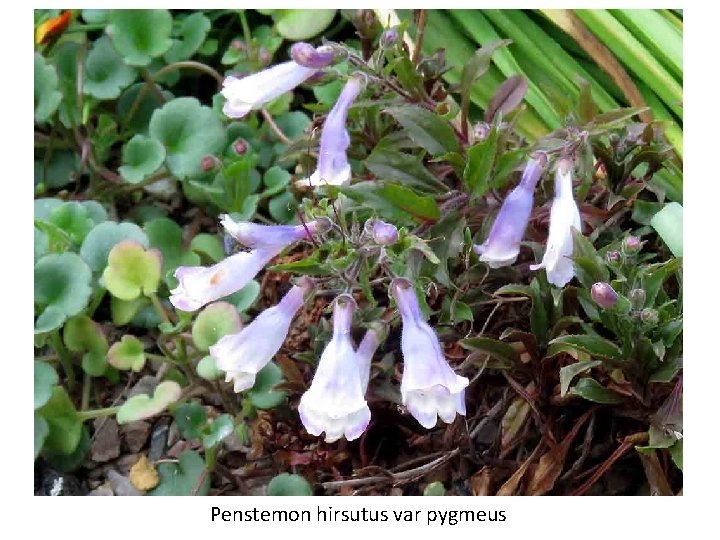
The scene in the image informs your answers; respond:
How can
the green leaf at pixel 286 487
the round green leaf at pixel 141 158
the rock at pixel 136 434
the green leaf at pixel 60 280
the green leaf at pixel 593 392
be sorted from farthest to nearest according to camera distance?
1. the round green leaf at pixel 141 158
2. the rock at pixel 136 434
3. the green leaf at pixel 60 280
4. the green leaf at pixel 286 487
5. the green leaf at pixel 593 392

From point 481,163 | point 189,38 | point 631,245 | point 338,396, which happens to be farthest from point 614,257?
point 189,38

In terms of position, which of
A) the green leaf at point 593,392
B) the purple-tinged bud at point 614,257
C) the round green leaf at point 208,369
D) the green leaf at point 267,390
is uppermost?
the purple-tinged bud at point 614,257

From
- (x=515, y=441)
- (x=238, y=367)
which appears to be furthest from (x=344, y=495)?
(x=238, y=367)

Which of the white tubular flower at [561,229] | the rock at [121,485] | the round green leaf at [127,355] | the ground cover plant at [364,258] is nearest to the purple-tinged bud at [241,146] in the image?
the ground cover plant at [364,258]

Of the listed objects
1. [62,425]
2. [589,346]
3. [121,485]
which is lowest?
[121,485]

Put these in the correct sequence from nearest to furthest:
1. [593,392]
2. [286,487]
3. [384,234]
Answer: [384,234] < [593,392] < [286,487]

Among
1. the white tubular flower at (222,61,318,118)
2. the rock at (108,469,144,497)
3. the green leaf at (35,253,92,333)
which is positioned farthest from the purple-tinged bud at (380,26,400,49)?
the rock at (108,469,144,497)

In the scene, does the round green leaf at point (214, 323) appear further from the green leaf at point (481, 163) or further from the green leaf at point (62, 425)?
the green leaf at point (481, 163)

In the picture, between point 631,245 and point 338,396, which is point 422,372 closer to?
point 338,396
